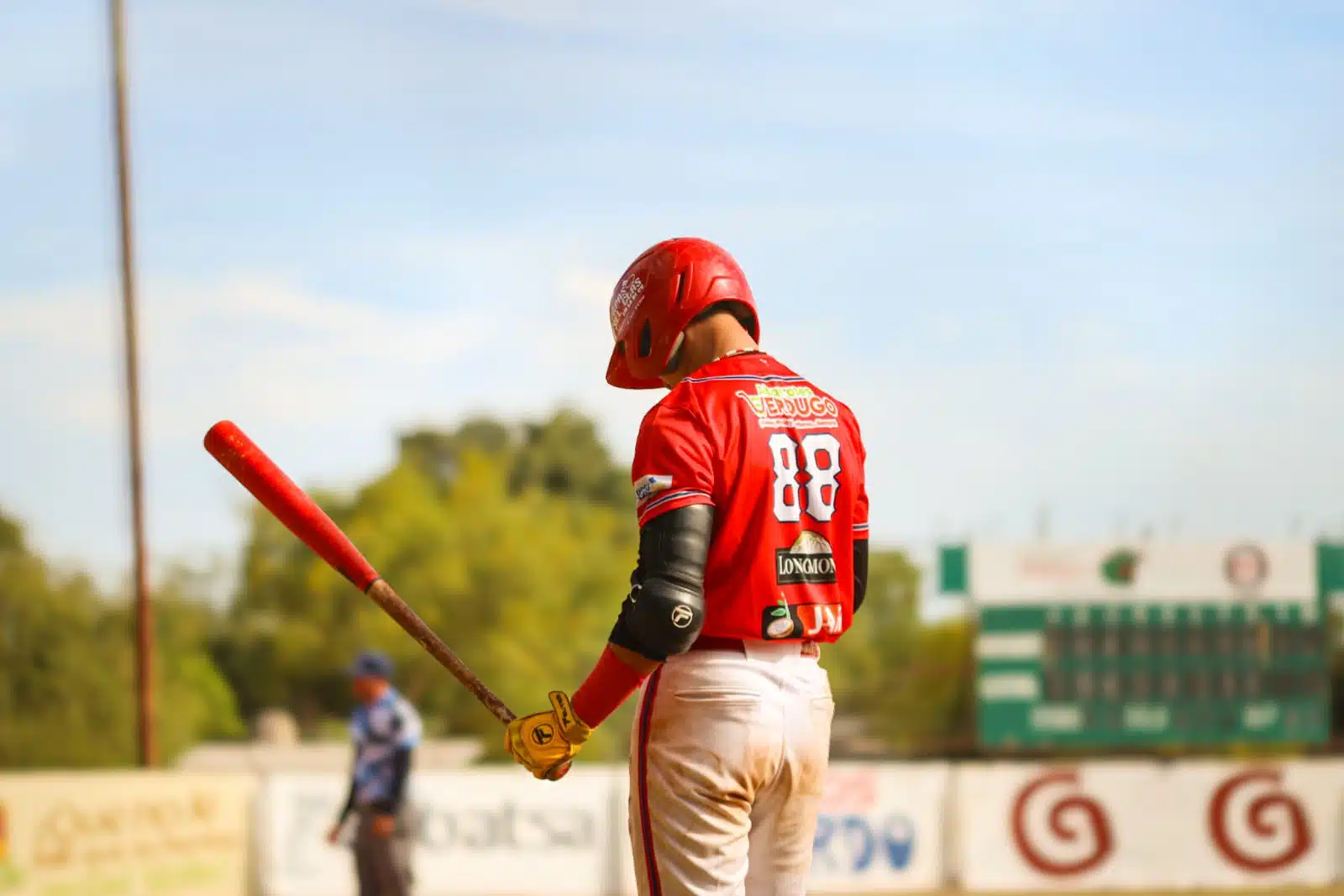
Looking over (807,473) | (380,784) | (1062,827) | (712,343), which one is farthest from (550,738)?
(1062,827)

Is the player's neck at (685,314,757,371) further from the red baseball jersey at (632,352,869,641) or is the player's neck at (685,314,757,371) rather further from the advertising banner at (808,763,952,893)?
the advertising banner at (808,763,952,893)

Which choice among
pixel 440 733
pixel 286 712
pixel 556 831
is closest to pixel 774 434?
pixel 556 831

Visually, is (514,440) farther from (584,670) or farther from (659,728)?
(659,728)

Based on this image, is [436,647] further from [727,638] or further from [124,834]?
[124,834]

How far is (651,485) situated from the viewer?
4027mm

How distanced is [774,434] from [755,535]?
240mm

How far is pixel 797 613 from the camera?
4.15m

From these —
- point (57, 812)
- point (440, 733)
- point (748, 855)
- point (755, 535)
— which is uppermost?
point (755, 535)

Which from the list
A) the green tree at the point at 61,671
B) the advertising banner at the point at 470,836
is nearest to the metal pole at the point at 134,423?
the advertising banner at the point at 470,836

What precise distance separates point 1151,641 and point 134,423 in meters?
12.0

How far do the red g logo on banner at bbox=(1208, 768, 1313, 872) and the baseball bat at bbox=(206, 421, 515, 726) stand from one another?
14.1 metres

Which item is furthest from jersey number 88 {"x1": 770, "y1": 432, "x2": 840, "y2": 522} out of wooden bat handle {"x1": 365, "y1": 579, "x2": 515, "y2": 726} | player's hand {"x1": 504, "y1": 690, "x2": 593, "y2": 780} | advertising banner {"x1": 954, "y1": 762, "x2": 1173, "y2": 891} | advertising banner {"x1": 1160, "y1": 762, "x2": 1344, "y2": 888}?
advertising banner {"x1": 1160, "y1": 762, "x2": 1344, "y2": 888}

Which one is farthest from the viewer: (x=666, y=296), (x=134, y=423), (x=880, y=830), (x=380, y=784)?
(x=134, y=423)

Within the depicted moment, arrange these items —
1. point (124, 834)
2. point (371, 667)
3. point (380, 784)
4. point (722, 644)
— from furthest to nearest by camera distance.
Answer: point (124, 834), point (371, 667), point (380, 784), point (722, 644)
